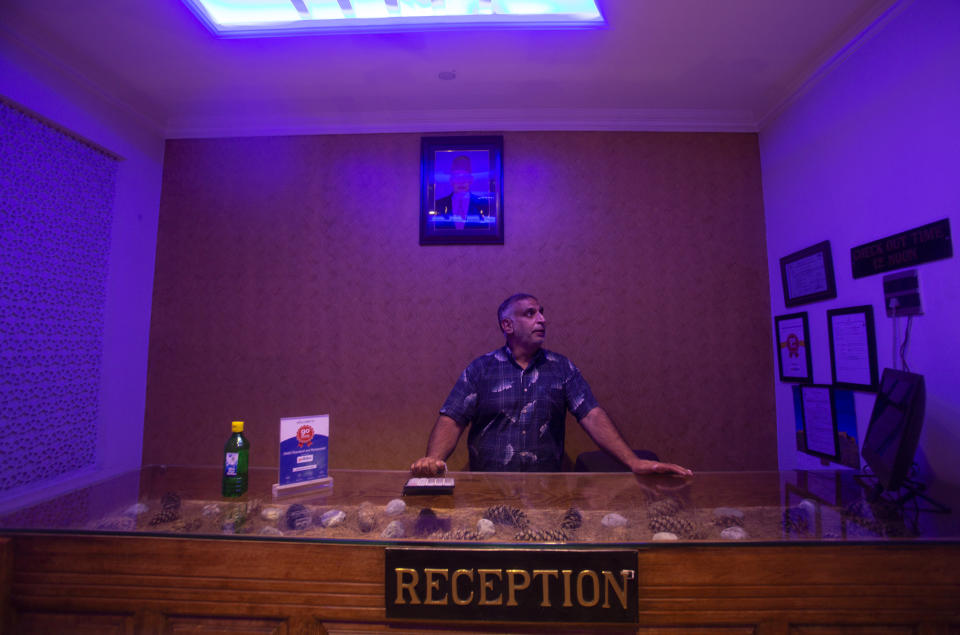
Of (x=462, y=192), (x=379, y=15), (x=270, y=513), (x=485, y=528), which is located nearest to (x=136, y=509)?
(x=270, y=513)

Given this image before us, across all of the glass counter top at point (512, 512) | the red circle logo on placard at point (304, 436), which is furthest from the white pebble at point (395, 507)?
the red circle logo on placard at point (304, 436)

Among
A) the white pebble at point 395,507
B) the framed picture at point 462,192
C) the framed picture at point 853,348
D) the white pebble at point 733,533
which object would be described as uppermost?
the framed picture at point 462,192

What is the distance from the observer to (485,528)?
3.45ft

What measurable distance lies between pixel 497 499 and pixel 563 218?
6.70ft

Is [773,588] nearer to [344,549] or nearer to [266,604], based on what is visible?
[344,549]

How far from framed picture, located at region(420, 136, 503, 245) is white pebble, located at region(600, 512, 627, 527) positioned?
2.00m

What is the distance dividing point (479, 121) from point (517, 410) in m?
1.91

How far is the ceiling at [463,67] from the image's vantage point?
1.99m

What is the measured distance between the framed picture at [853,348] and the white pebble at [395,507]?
2.20m

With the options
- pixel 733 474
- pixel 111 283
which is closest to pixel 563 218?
pixel 733 474

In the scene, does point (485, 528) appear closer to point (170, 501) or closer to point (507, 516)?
point (507, 516)

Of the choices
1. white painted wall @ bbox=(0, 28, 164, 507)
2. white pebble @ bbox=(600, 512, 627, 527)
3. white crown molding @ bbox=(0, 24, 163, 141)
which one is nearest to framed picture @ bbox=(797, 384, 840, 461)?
white pebble @ bbox=(600, 512, 627, 527)

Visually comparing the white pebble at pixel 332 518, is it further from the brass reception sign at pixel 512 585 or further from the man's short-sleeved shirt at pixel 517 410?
the man's short-sleeved shirt at pixel 517 410

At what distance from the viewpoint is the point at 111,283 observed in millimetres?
2643
